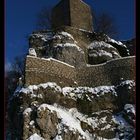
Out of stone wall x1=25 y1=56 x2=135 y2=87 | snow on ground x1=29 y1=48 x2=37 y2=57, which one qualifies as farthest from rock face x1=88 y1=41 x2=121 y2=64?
snow on ground x1=29 y1=48 x2=37 y2=57

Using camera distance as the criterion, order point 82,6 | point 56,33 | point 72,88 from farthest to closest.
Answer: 1. point 82,6
2. point 56,33
3. point 72,88

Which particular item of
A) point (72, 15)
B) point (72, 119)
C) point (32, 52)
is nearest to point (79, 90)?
point (72, 119)

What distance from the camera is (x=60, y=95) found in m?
17.2

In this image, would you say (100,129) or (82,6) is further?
(82,6)

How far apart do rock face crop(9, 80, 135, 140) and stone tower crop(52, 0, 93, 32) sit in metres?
6.27

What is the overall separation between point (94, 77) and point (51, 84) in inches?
84.0

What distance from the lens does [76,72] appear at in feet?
61.1

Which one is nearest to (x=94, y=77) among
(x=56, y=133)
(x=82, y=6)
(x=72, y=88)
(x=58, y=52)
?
(x=72, y=88)

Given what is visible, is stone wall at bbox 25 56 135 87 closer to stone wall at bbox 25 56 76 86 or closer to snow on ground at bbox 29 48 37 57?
stone wall at bbox 25 56 76 86

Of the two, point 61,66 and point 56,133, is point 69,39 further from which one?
point 56,133

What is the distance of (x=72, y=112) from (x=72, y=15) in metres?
7.69

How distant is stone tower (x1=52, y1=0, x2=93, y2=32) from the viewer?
76.4 ft

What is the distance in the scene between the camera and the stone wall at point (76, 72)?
17625mm

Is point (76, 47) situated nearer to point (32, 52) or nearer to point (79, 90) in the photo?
point (32, 52)
